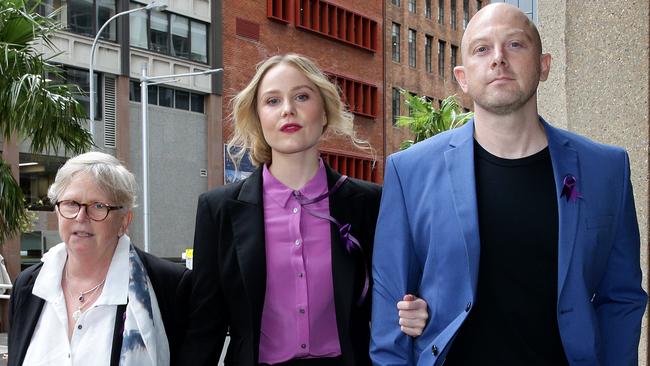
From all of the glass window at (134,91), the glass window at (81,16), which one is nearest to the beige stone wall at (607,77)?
the glass window at (81,16)

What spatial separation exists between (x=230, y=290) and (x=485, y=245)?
1029mm

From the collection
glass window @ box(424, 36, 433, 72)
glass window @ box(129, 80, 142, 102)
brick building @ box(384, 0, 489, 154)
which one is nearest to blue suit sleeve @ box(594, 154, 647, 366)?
glass window @ box(129, 80, 142, 102)

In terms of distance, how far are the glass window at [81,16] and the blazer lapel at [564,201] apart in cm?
3141

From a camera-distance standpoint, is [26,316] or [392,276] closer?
[392,276]

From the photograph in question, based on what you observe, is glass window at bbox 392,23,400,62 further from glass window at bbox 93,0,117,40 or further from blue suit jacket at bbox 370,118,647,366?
blue suit jacket at bbox 370,118,647,366

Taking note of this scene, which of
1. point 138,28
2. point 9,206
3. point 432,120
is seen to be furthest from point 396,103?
point 9,206

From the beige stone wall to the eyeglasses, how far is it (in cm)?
219

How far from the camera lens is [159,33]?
36.9 m

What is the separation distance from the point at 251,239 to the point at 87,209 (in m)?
0.63

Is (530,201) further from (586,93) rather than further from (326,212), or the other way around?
(586,93)

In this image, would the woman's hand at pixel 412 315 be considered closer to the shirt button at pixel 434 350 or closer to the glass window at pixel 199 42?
the shirt button at pixel 434 350

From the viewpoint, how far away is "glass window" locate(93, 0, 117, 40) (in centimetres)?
3362

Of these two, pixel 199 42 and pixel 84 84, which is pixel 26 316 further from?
pixel 199 42

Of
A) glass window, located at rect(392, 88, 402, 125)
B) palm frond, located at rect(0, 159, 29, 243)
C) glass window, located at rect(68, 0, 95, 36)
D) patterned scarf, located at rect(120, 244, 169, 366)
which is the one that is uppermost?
glass window, located at rect(68, 0, 95, 36)
